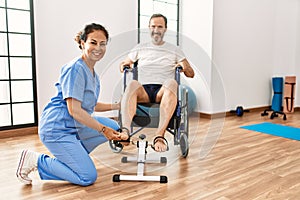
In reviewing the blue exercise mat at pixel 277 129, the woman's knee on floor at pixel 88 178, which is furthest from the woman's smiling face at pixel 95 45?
the blue exercise mat at pixel 277 129

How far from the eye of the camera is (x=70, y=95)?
161 cm

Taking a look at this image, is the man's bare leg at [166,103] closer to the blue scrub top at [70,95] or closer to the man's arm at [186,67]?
the man's arm at [186,67]

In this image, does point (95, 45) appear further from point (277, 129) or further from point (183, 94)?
point (277, 129)

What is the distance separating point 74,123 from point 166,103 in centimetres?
54

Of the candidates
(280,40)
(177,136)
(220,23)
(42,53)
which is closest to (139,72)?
(177,136)

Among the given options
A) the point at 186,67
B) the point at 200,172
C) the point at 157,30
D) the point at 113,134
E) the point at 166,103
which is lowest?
the point at 200,172

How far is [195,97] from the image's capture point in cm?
203

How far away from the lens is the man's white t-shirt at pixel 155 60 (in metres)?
1.81

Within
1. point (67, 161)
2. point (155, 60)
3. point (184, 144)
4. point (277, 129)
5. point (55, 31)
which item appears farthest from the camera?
point (277, 129)

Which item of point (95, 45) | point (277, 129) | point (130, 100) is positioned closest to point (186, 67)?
point (130, 100)

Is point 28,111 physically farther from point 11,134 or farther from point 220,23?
point 220,23

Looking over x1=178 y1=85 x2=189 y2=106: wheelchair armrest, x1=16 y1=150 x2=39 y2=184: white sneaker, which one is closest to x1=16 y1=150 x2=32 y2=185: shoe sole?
x1=16 y1=150 x2=39 y2=184: white sneaker

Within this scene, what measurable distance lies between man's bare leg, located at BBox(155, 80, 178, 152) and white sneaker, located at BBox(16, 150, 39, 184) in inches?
28.1

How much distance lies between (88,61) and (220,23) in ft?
8.80
